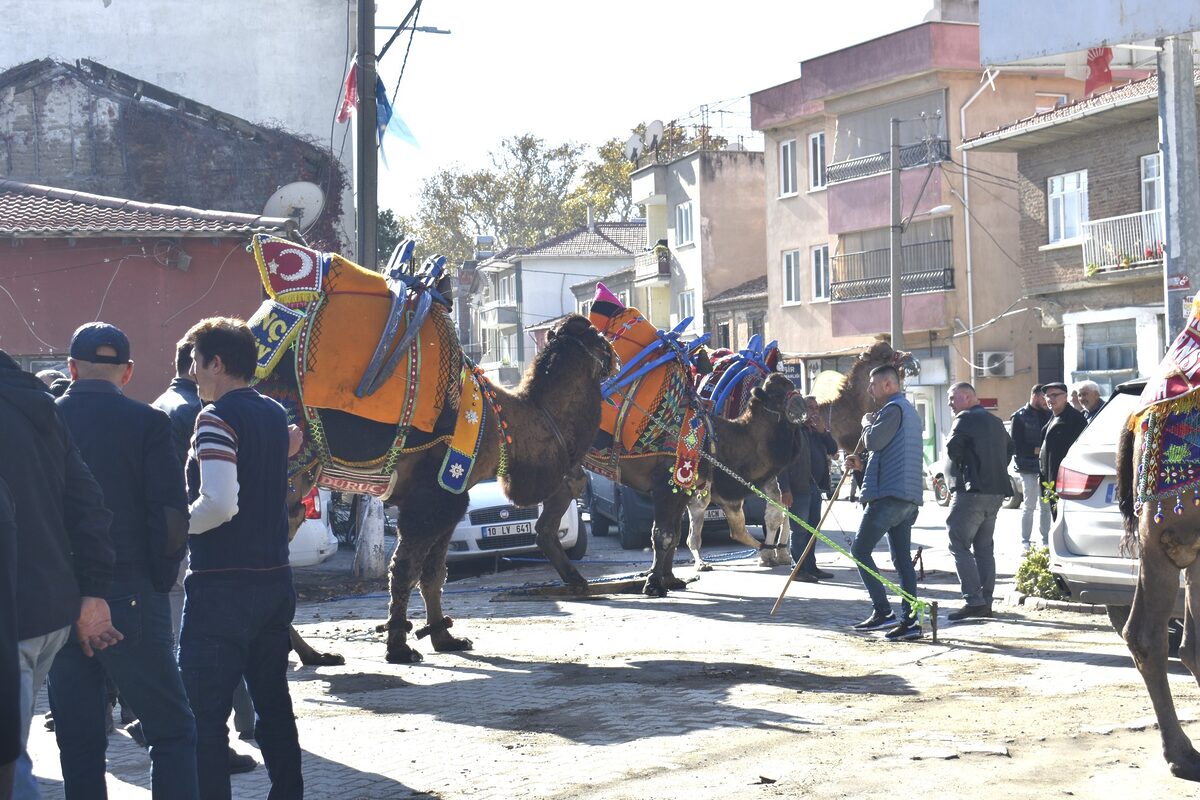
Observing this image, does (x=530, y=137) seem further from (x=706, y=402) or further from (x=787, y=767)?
(x=787, y=767)

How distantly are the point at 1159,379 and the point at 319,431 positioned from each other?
6173 mm

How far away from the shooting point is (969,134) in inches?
1703

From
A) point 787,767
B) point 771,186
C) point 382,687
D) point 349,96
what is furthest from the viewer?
point 771,186

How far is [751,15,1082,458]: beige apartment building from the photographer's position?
141ft

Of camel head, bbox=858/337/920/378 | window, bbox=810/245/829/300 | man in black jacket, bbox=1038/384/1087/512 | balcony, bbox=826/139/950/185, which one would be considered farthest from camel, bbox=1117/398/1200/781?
window, bbox=810/245/829/300

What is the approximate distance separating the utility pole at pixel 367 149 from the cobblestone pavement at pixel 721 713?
5.66 meters

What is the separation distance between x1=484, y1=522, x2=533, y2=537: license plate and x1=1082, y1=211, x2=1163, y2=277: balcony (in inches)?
813

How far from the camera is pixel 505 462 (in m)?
12.5

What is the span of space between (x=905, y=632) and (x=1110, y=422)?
248 cm

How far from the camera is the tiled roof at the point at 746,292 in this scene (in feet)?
184

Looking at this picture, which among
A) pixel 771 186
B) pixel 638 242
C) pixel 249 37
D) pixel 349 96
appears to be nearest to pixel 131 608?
pixel 349 96

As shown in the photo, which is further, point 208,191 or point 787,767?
point 208,191

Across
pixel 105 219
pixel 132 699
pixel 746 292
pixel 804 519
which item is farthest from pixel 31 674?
pixel 746 292

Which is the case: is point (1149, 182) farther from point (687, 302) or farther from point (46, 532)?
point (46, 532)
